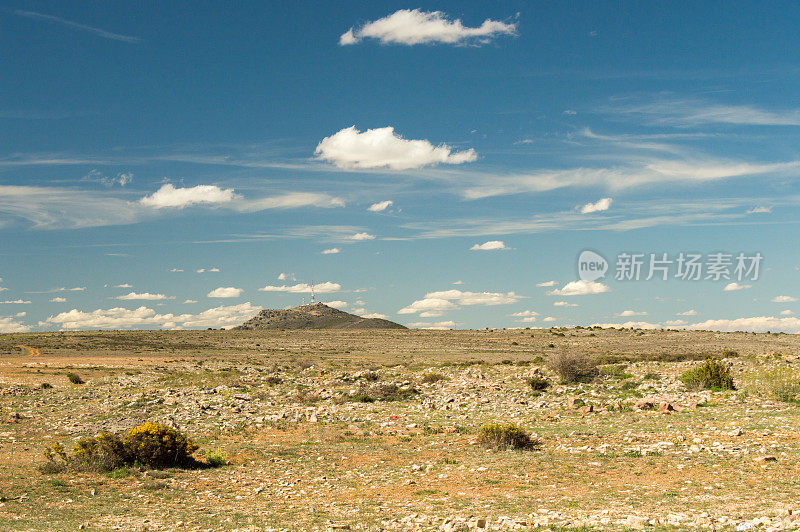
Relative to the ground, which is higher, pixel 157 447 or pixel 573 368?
pixel 573 368

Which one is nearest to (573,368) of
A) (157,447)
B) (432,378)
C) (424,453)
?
(432,378)

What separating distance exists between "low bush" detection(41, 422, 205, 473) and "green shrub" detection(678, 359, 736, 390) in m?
23.7

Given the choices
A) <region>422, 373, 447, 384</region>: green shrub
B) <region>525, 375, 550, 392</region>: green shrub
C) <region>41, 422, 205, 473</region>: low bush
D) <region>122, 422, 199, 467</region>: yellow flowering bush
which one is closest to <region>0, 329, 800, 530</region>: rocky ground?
<region>422, 373, 447, 384</region>: green shrub

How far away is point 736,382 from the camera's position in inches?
1145

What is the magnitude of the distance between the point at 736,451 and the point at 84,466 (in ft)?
60.4

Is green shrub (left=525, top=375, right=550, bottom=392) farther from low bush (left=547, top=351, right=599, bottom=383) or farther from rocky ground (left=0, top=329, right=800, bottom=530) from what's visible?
low bush (left=547, top=351, right=599, bottom=383)

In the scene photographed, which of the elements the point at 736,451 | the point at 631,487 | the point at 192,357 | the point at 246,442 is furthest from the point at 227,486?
the point at 192,357

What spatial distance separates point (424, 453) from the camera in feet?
60.2

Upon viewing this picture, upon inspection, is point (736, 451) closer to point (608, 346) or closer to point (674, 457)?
point (674, 457)

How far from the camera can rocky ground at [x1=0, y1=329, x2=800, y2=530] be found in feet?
38.6

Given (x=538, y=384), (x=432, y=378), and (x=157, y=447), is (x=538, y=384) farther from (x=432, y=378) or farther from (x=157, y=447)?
(x=157, y=447)

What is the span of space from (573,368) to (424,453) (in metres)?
16.6

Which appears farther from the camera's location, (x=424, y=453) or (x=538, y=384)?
(x=538, y=384)

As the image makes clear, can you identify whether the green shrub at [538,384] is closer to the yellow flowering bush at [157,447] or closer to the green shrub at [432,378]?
the green shrub at [432,378]
